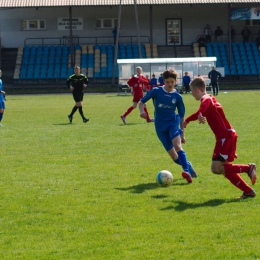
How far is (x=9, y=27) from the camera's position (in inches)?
2068

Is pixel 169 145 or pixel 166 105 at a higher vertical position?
pixel 166 105

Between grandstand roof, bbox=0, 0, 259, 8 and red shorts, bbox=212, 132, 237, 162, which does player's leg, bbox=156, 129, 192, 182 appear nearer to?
red shorts, bbox=212, 132, 237, 162

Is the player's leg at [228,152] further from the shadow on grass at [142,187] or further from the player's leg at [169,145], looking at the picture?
the player's leg at [169,145]

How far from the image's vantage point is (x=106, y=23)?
53469mm

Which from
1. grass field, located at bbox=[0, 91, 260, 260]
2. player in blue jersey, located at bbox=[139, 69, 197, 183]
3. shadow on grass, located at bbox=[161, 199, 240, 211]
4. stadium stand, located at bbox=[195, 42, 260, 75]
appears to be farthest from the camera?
stadium stand, located at bbox=[195, 42, 260, 75]

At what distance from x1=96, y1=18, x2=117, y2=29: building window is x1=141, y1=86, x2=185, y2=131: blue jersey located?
4396 centimetres

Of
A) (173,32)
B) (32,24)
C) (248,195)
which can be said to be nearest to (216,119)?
(248,195)

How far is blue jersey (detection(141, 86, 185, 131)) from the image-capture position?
32.8 feet

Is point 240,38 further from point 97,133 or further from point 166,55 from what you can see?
point 97,133

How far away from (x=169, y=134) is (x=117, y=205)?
86.9 inches

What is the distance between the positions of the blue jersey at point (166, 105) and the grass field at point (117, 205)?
886 mm

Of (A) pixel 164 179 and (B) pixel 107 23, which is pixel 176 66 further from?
(A) pixel 164 179

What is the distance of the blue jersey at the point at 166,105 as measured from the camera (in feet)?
32.8

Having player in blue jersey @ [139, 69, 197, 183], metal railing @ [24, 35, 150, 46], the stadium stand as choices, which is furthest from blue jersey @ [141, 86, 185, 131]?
metal railing @ [24, 35, 150, 46]
